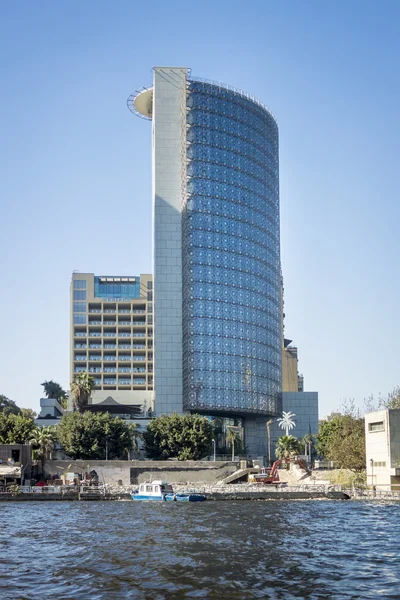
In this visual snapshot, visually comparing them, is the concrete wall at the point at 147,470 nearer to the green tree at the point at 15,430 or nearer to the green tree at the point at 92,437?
the green tree at the point at 92,437

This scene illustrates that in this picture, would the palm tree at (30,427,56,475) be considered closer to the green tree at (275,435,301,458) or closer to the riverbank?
the riverbank

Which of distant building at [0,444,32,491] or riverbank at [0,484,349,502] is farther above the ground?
distant building at [0,444,32,491]

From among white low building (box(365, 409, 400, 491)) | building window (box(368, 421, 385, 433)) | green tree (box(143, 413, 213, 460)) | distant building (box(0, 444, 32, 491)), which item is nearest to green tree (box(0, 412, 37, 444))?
distant building (box(0, 444, 32, 491))

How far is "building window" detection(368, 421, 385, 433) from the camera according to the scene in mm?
114213

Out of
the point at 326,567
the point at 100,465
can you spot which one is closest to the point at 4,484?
the point at 100,465

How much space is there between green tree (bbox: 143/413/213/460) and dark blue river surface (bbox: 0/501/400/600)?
6806cm

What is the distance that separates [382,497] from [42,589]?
244ft

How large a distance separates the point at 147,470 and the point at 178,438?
13.8 metres

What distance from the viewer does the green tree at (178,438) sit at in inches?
5989

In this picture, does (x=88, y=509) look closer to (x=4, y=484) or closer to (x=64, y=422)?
(x=4, y=484)

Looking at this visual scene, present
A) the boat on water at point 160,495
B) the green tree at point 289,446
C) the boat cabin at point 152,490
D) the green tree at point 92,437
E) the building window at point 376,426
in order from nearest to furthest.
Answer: the boat on water at point 160,495 → the boat cabin at point 152,490 → the building window at point 376,426 → the green tree at point 92,437 → the green tree at point 289,446

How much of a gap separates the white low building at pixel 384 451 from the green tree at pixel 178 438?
43.3 meters

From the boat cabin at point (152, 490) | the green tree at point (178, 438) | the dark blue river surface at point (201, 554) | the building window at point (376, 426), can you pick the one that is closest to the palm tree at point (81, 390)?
the green tree at point (178, 438)

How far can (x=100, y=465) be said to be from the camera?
137875mm
